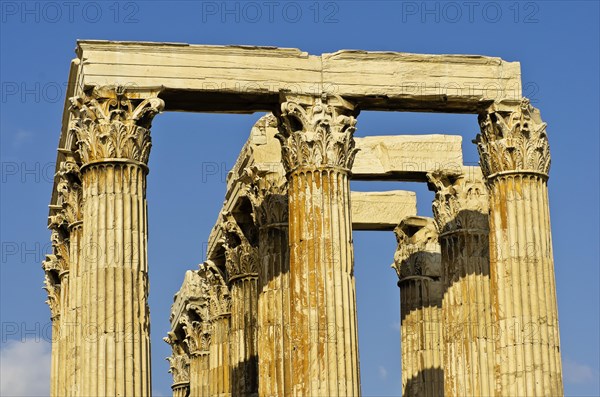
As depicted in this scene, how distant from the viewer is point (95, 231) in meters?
46.9

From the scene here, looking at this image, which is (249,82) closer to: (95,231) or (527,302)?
(95,231)

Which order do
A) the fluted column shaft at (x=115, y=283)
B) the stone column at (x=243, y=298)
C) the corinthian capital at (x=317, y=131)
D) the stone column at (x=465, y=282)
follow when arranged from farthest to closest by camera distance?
the stone column at (x=243, y=298) → the stone column at (x=465, y=282) → the corinthian capital at (x=317, y=131) → the fluted column shaft at (x=115, y=283)

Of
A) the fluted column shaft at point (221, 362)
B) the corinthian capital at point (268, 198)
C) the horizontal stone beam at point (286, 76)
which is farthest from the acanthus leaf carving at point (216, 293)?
the horizontal stone beam at point (286, 76)

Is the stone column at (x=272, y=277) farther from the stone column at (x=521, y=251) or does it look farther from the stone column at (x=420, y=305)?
the stone column at (x=420, y=305)

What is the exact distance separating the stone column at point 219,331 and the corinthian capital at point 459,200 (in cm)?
925

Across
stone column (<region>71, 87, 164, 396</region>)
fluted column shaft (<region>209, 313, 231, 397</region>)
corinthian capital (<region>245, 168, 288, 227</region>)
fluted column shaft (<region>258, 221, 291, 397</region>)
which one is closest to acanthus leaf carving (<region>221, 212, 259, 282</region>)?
corinthian capital (<region>245, 168, 288, 227</region>)

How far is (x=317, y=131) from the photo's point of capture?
1939 inches

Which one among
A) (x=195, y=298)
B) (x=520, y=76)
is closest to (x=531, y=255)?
(x=520, y=76)

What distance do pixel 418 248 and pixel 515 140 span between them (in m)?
13.6

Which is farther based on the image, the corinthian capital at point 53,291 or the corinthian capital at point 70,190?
the corinthian capital at point 53,291

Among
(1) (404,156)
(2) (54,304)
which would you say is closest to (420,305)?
(1) (404,156)

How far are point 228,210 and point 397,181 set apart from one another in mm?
5242

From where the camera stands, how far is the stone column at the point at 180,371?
79.3 meters

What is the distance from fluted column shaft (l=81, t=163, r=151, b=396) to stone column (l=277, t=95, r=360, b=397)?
154 inches
